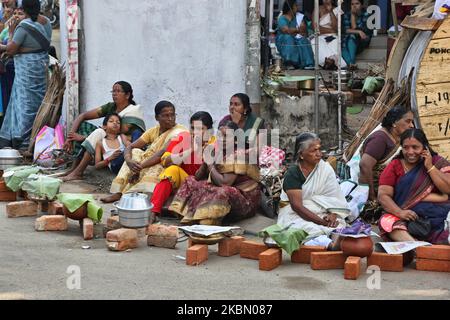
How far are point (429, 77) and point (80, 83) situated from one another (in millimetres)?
3808

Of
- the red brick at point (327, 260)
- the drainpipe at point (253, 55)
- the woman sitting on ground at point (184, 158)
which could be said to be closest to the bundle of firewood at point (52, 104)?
the drainpipe at point (253, 55)

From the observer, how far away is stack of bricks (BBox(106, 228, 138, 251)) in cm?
730

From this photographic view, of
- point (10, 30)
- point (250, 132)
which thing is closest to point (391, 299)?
point (250, 132)

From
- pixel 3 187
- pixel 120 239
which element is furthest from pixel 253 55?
pixel 120 239

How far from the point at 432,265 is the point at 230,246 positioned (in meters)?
1.51

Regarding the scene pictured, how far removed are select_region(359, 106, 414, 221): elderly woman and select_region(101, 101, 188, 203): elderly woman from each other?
5.78 ft

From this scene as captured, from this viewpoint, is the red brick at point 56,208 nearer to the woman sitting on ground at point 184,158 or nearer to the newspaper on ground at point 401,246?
the woman sitting on ground at point 184,158

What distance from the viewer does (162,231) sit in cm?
754

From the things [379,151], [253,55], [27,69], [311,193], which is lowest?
[311,193]

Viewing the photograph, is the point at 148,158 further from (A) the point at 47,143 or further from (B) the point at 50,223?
(A) the point at 47,143

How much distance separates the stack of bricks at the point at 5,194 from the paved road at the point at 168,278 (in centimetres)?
165

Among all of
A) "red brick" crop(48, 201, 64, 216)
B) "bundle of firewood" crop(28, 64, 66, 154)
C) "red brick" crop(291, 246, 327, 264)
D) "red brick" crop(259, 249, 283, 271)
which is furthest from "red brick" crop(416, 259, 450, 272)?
"bundle of firewood" crop(28, 64, 66, 154)

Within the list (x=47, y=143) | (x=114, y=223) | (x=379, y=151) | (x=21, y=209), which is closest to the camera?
(x=114, y=223)

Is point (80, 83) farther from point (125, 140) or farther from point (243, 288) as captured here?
point (243, 288)
